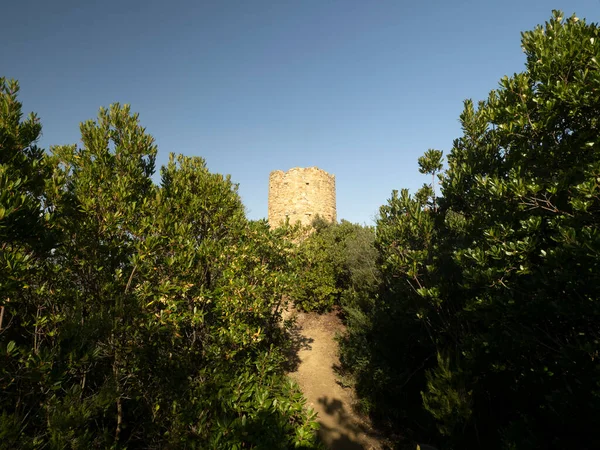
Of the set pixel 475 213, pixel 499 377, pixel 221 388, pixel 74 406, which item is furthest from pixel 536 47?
pixel 74 406

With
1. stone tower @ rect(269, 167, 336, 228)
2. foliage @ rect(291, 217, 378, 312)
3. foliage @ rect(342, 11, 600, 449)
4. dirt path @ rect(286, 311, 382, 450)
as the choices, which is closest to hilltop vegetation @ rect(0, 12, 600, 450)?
foliage @ rect(342, 11, 600, 449)

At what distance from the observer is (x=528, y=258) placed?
14.8 ft

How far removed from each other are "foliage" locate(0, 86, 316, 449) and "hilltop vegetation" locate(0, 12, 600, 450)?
0.13 feet

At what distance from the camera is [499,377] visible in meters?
5.75

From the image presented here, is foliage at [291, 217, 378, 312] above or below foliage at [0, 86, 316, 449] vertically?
above

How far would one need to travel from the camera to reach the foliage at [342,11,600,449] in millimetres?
3807

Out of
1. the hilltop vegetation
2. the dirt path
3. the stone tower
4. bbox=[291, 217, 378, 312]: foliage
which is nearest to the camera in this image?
the hilltop vegetation

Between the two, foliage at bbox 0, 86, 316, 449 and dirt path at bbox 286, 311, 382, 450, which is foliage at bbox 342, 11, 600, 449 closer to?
dirt path at bbox 286, 311, 382, 450

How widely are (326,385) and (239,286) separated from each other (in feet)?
22.9

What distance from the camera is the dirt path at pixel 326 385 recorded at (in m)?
8.02

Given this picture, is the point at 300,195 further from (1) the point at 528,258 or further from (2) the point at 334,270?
(1) the point at 528,258

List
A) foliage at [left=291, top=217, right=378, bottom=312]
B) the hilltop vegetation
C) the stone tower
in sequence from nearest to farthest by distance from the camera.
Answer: the hilltop vegetation < foliage at [left=291, top=217, right=378, bottom=312] < the stone tower

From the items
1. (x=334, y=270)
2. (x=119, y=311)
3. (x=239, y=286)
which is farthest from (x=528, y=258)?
(x=334, y=270)

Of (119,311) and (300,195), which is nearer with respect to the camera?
(119,311)
